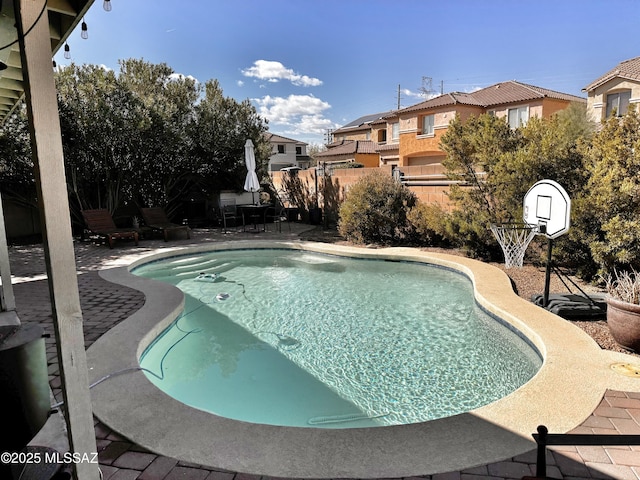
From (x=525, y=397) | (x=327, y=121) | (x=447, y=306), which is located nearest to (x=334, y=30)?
(x=447, y=306)

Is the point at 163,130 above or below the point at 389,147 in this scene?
below

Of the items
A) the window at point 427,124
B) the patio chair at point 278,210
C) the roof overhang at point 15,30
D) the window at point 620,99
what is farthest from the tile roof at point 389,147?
the roof overhang at point 15,30

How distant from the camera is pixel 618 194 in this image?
575 centimetres

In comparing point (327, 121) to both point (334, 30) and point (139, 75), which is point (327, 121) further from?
point (139, 75)

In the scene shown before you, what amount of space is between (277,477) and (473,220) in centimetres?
747

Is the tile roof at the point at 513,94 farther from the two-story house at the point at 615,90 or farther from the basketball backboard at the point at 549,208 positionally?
the basketball backboard at the point at 549,208

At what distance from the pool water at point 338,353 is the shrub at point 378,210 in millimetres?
2833

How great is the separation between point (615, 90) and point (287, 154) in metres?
34.1

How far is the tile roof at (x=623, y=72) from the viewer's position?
18.9 m

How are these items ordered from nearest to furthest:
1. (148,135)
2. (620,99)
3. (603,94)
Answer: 1. (148,135)
2. (620,99)
3. (603,94)

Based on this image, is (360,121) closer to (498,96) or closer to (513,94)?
(498,96)

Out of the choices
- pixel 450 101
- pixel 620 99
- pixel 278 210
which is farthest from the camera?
pixel 450 101

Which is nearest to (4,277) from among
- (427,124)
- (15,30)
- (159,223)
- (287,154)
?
(15,30)

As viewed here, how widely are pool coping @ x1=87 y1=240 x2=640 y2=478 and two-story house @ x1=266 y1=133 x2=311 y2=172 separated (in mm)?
43365
